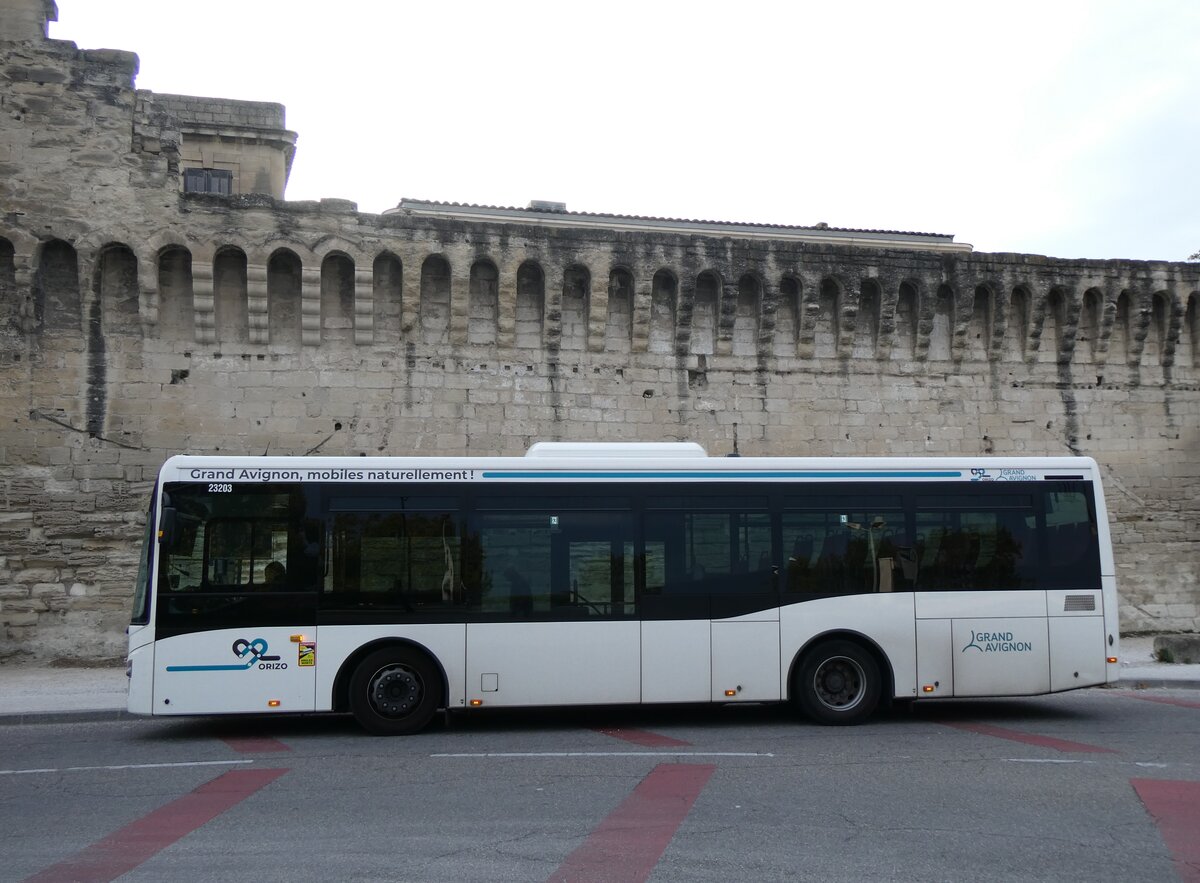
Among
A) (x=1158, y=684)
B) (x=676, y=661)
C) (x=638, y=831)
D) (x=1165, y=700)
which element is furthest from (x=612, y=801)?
(x=1158, y=684)

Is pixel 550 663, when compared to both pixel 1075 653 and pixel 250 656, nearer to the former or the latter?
pixel 250 656

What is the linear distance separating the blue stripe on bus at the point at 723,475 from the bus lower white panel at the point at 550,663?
1.28 metres

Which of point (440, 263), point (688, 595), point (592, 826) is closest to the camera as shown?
point (592, 826)

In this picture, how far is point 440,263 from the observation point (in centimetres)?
1465

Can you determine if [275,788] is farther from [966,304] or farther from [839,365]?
[966,304]

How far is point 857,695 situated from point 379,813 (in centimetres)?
480

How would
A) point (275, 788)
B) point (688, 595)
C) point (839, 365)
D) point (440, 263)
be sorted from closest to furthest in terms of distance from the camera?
point (275, 788) < point (688, 595) < point (440, 263) < point (839, 365)

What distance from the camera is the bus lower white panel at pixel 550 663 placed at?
859cm

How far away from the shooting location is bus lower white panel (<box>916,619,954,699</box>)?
29.8 ft

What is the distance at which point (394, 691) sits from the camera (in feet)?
28.1

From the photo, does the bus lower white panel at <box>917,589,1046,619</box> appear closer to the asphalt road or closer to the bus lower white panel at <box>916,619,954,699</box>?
the bus lower white panel at <box>916,619,954,699</box>

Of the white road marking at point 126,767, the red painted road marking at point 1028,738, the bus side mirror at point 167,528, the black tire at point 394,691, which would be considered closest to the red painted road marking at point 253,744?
the white road marking at point 126,767

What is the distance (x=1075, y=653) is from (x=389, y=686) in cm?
614

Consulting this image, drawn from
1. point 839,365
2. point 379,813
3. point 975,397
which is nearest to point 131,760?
point 379,813
